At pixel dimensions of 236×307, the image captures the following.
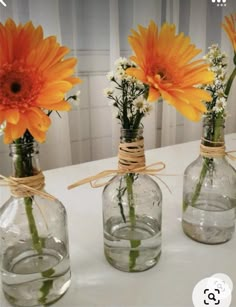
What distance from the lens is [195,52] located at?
17.8 inches

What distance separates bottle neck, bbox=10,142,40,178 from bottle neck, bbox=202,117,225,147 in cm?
32

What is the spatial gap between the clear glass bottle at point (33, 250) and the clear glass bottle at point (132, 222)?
9cm

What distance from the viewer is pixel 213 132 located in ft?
1.99

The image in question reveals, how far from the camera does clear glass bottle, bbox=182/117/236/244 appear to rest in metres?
0.65

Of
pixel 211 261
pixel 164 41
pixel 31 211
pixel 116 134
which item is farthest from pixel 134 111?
pixel 116 134

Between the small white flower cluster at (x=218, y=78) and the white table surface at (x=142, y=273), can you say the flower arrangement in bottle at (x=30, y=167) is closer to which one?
the white table surface at (x=142, y=273)

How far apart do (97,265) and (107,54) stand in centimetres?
128

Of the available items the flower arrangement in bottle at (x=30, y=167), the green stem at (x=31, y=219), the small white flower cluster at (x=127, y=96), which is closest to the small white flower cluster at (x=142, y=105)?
the small white flower cluster at (x=127, y=96)

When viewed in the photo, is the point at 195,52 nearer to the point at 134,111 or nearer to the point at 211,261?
the point at 134,111

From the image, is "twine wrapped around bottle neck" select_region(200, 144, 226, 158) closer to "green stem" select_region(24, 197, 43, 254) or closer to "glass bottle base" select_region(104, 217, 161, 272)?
"glass bottle base" select_region(104, 217, 161, 272)

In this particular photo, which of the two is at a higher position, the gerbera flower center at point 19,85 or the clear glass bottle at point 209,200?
the gerbera flower center at point 19,85

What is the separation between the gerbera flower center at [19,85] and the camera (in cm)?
37

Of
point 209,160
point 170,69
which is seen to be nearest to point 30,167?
point 170,69

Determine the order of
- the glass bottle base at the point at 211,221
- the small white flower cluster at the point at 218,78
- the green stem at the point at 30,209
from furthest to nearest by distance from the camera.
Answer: the glass bottle base at the point at 211,221, the small white flower cluster at the point at 218,78, the green stem at the point at 30,209
